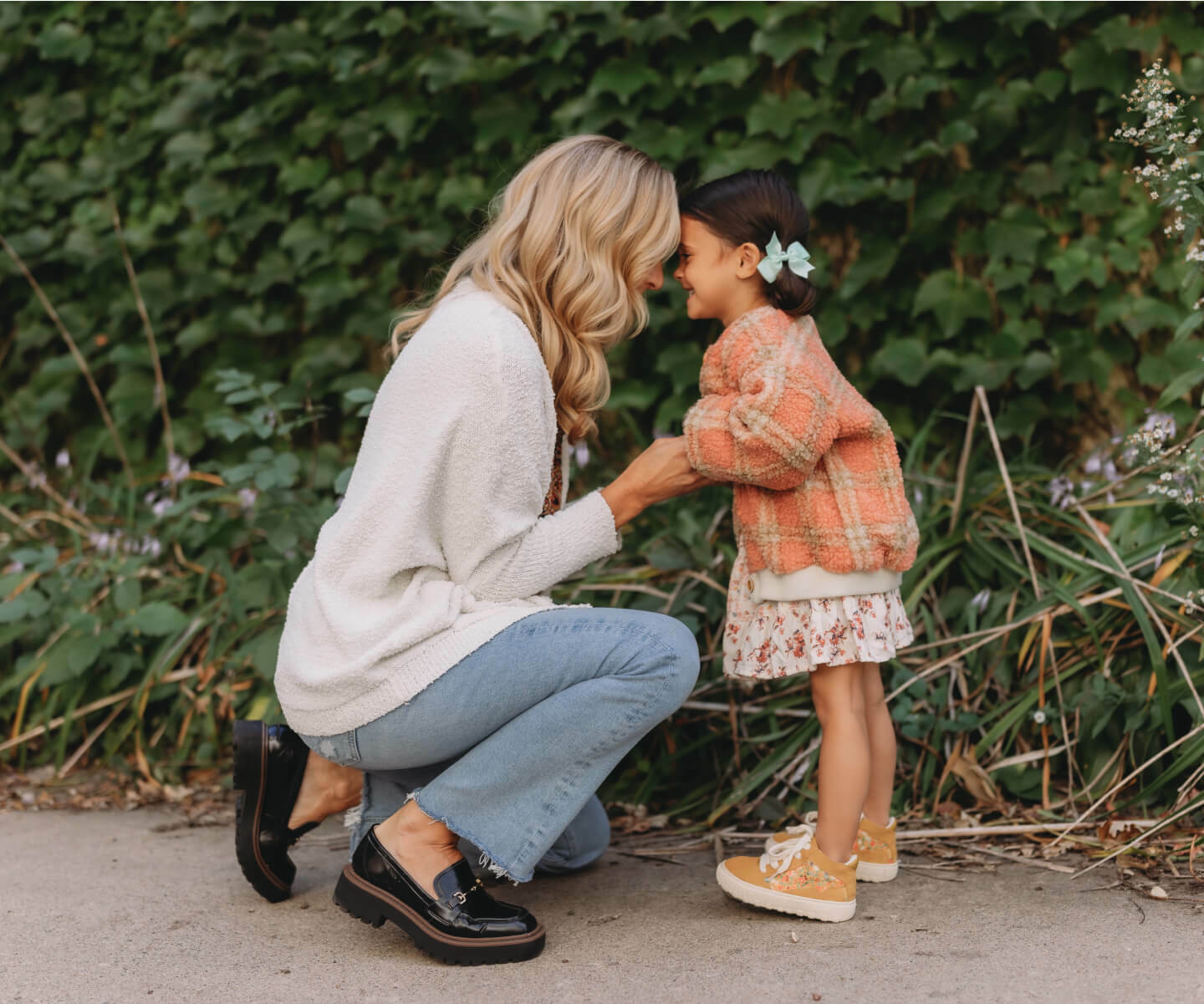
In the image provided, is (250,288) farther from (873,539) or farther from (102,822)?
(873,539)

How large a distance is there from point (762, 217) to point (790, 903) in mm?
1232

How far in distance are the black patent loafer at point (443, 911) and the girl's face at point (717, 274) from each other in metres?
1.11

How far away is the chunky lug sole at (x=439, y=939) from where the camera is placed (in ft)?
6.54

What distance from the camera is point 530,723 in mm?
2033

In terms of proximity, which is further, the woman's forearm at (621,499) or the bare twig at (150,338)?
the bare twig at (150,338)

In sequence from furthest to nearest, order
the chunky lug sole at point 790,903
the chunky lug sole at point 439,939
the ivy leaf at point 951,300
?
the ivy leaf at point 951,300 → the chunky lug sole at point 790,903 → the chunky lug sole at point 439,939

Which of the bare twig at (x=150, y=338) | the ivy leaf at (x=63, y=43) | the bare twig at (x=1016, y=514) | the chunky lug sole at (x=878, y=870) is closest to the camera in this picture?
the chunky lug sole at (x=878, y=870)

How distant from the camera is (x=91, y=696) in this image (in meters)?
3.28

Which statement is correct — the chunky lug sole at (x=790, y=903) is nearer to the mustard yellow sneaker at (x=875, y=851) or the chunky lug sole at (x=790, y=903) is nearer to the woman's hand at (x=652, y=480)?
the mustard yellow sneaker at (x=875, y=851)

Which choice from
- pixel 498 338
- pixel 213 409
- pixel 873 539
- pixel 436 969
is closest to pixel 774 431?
pixel 873 539

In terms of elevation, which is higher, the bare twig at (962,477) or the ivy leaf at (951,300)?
the ivy leaf at (951,300)

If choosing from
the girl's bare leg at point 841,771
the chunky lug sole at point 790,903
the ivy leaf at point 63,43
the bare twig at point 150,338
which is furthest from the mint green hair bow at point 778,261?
the ivy leaf at point 63,43

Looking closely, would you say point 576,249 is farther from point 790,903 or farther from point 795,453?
point 790,903

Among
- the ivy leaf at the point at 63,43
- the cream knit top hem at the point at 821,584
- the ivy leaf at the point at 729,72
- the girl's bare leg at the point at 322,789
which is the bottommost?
the girl's bare leg at the point at 322,789
